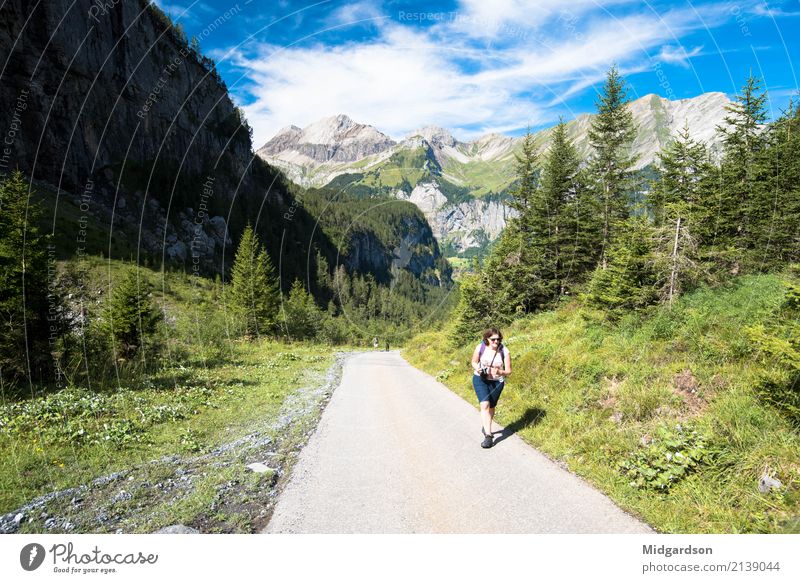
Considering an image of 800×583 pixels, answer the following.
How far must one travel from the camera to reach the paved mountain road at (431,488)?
4465 mm

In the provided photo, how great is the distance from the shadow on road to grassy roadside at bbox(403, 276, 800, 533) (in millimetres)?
49

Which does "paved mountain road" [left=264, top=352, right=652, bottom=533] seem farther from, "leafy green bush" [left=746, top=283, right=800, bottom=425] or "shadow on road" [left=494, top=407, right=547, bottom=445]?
"leafy green bush" [left=746, top=283, right=800, bottom=425]

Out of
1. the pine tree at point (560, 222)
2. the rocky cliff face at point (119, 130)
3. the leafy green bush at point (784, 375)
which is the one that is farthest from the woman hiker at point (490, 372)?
the rocky cliff face at point (119, 130)

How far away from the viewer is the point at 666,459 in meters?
5.38

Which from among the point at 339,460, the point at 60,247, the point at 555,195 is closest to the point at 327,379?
the point at 339,460

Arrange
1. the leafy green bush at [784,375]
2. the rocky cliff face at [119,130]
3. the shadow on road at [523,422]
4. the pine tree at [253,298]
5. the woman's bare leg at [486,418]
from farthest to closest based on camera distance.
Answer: the rocky cliff face at [119,130] → the pine tree at [253,298] → the shadow on road at [523,422] → the woman's bare leg at [486,418] → the leafy green bush at [784,375]

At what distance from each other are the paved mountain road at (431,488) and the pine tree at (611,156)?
20.6 meters

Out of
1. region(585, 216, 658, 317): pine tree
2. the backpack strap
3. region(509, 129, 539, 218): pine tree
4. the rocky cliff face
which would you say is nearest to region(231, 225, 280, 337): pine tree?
the rocky cliff face

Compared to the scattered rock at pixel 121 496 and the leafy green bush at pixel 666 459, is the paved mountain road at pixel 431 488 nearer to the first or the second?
the leafy green bush at pixel 666 459

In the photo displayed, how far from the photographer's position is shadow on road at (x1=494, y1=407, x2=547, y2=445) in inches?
320

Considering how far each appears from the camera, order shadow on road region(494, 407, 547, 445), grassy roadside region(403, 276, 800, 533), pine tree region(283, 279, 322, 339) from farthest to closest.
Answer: pine tree region(283, 279, 322, 339) < shadow on road region(494, 407, 547, 445) < grassy roadside region(403, 276, 800, 533)

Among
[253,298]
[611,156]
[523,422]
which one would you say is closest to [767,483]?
[523,422]
